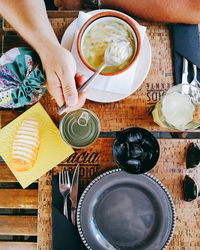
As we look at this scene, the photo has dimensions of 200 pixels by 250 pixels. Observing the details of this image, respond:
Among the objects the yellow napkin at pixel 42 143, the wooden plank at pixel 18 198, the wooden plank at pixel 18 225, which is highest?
the yellow napkin at pixel 42 143

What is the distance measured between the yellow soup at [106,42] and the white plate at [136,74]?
6cm

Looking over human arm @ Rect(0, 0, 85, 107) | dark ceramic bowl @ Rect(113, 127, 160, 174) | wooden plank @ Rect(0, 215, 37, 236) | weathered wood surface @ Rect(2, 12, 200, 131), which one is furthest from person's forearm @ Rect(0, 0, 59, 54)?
wooden plank @ Rect(0, 215, 37, 236)

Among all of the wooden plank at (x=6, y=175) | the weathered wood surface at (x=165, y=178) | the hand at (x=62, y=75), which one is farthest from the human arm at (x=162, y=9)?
the wooden plank at (x=6, y=175)

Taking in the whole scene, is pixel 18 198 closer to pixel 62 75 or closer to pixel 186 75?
pixel 62 75

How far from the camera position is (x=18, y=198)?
1.25m

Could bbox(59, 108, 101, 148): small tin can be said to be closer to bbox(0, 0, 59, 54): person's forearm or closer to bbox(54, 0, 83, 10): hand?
bbox(0, 0, 59, 54): person's forearm

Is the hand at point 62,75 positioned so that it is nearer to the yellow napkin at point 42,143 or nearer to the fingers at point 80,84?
the fingers at point 80,84

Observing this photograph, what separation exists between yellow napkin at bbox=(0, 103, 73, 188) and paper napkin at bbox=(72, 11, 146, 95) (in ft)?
0.53

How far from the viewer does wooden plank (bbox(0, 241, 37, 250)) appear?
4.15 ft

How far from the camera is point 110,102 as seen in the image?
1.08 metres

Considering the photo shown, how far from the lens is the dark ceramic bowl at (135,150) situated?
101cm

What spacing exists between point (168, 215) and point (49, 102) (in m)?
0.44

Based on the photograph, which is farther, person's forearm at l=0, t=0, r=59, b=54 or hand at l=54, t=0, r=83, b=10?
hand at l=54, t=0, r=83, b=10

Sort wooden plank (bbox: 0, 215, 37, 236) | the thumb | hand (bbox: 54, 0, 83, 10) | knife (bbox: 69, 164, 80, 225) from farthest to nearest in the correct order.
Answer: wooden plank (bbox: 0, 215, 37, 236) → hand (bbox: 54, 0, 83, 10) → knife (bbox: 69, 164, 80, 225) → the thumb
